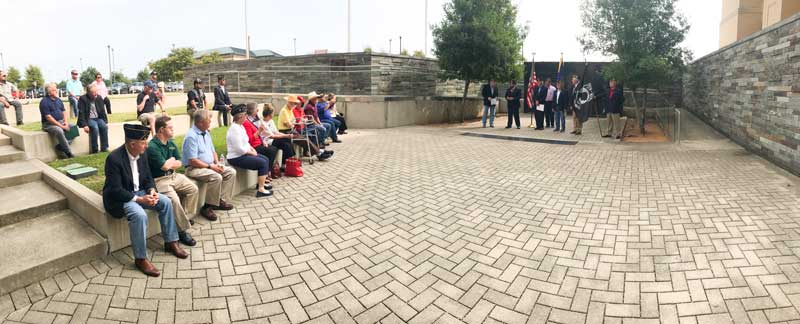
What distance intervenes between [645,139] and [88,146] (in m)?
14.6

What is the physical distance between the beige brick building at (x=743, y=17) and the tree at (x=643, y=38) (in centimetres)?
487

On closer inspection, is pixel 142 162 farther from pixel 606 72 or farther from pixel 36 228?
pixel 606 72

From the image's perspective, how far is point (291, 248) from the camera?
4.65 metres

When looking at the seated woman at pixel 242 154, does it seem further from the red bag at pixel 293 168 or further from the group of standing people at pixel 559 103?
the group of standing people at pixel 559 103

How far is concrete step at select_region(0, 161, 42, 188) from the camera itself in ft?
17.6

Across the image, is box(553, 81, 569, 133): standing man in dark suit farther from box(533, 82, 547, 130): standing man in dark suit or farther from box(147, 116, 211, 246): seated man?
box(147, 116, 211, 246): seated man

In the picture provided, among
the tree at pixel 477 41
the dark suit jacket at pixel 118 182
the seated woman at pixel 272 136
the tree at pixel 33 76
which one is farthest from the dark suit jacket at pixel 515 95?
the tree at pixel 33 76

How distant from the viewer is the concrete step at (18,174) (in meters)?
5.37

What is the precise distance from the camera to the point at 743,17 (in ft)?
60.0

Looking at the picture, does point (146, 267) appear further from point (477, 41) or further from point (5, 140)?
point (477, 41)

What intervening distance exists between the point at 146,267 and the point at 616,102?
529 inches

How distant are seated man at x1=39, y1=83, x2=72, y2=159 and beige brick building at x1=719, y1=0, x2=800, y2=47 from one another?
68.7 ft

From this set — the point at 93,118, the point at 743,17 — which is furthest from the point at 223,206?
the point at 743,17

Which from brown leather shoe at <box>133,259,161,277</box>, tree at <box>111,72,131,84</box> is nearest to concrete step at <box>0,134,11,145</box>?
brown leather shoe at <box>133,259,161,277</box>
